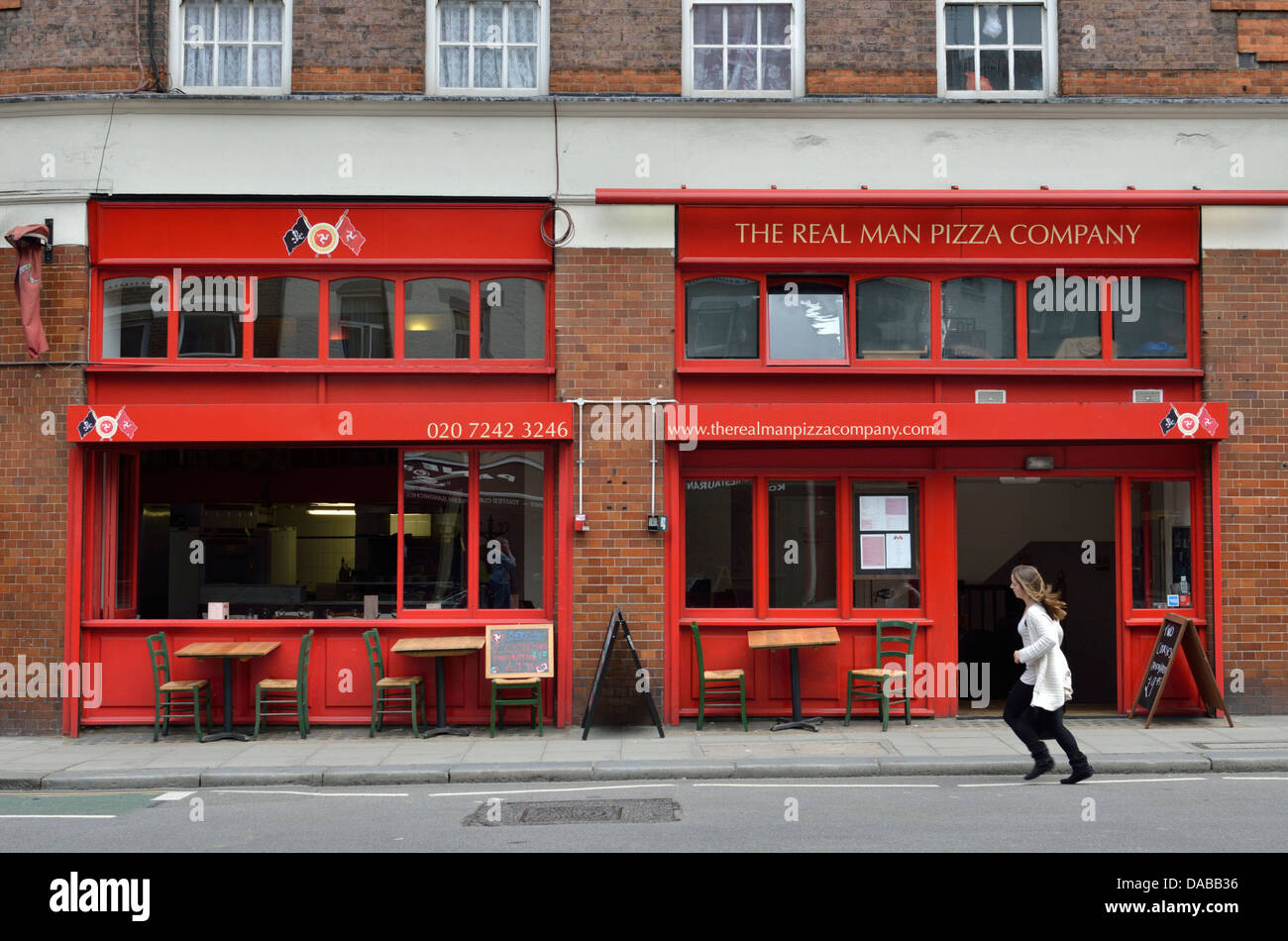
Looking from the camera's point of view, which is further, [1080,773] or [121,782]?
[121,782]

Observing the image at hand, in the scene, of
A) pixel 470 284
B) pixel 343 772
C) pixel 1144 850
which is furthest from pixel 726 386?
pixel 1144 850

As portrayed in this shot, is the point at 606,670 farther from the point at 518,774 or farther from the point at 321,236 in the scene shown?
the point at 321,236

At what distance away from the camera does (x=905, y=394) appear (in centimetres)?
1314

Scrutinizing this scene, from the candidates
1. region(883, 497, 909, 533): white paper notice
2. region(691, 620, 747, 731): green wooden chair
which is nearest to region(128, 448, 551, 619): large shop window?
region(691, 620, 747, 731): green wooden chair

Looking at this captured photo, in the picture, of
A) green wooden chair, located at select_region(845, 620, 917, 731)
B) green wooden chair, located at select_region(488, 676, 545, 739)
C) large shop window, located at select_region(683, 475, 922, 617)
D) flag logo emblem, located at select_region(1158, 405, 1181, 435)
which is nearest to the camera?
green wooden chair, located at select_region(488, 676, 545, 739)

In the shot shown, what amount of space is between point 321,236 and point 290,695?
4.89 m

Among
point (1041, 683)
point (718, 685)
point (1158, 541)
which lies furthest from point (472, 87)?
point (1158, 541)

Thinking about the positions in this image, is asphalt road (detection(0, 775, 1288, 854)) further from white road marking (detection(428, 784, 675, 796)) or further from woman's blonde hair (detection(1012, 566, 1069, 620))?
woman's blonde hair (detection(1012, 566, 1069, 620))

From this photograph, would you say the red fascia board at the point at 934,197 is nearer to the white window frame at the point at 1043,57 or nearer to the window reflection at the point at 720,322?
the window reflection at the point at 720,322

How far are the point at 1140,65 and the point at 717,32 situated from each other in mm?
4606

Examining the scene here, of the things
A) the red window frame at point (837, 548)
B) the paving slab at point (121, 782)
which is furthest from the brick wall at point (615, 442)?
the paving slab at point (121, 782)

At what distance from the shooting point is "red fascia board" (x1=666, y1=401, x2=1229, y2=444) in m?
→ 12.7

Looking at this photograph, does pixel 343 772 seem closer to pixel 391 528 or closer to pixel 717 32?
pixel 391 528

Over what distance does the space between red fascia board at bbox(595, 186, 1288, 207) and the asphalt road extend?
5.98m
